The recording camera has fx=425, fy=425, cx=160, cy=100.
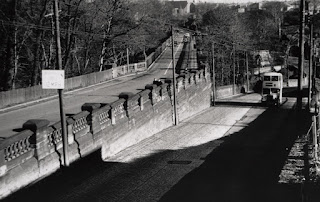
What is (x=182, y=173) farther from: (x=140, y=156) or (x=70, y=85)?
(x=70, y=85)

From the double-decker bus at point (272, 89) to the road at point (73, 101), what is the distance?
44.0ft

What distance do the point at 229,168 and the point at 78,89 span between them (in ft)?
91.8

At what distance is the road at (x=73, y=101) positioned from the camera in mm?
26734

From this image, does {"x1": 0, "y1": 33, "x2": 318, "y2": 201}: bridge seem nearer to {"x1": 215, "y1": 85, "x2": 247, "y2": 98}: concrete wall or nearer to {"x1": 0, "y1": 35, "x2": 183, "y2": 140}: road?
{"x1": 0, "y1": 35, "x2": 183, "y2": 140}: road

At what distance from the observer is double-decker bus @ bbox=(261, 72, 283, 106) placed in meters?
44.8

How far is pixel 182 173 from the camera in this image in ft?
56.7

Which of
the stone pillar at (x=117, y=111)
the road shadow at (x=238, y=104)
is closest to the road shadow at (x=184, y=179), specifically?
the stone pillar at (x=117, y=111)

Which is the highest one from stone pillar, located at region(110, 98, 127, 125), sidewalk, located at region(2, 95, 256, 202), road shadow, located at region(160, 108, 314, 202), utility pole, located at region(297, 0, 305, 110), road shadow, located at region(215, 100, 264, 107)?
utility pole, located at region(297, 0, 305, 110)

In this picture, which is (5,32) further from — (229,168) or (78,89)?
(229,168)

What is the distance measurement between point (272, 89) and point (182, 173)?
3070cm

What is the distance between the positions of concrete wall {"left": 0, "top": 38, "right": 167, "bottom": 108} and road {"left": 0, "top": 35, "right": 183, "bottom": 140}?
67 cm

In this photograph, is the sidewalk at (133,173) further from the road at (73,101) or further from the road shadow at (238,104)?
the road shadow at (238,104)

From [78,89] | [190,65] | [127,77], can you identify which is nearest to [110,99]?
[78,89]

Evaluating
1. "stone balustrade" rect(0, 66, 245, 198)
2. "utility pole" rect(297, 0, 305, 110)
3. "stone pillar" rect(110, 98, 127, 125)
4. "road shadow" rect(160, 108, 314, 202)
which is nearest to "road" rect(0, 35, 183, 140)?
"stone balustrade" rect(0, 66, 245, 198)
